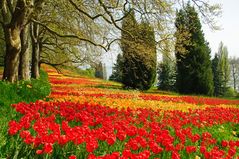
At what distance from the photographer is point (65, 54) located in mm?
31266

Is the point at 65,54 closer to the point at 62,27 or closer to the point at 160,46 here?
the point at 62,27

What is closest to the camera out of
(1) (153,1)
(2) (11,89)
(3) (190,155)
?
(3) (190,155)

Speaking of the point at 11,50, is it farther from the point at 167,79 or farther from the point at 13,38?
the point at 167,79

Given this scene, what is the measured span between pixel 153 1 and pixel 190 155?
33.3ft

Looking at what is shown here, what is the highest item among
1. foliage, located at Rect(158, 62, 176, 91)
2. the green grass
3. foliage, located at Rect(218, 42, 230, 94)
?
foliage, located at Rect(218, 42, 230, 94)

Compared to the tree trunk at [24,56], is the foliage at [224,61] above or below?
above

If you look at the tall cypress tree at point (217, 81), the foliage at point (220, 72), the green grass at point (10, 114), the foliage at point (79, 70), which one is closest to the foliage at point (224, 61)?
the foliage at point (220, 72)

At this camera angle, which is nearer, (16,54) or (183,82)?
(16,54)

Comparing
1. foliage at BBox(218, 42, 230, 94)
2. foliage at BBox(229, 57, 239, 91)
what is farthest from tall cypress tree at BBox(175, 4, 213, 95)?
foliage at BBox(229, 57, 239, 91)

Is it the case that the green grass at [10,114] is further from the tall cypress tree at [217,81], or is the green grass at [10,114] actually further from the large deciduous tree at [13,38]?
the tall cypress tree at [217,81]

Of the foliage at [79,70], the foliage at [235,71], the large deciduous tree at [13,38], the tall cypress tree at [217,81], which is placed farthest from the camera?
the foliage at [235,71]

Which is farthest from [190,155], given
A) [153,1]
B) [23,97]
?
[153,1]

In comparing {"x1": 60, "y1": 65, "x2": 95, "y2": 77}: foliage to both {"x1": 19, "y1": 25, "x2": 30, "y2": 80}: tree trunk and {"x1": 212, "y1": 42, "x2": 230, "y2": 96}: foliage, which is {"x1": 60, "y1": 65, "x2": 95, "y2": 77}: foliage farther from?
{"x1": 212, "y1": 42, "x2": 230, "y2": 96}: foliage

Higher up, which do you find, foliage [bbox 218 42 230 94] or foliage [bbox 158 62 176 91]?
foliage [bbox 218 42 230 94]
